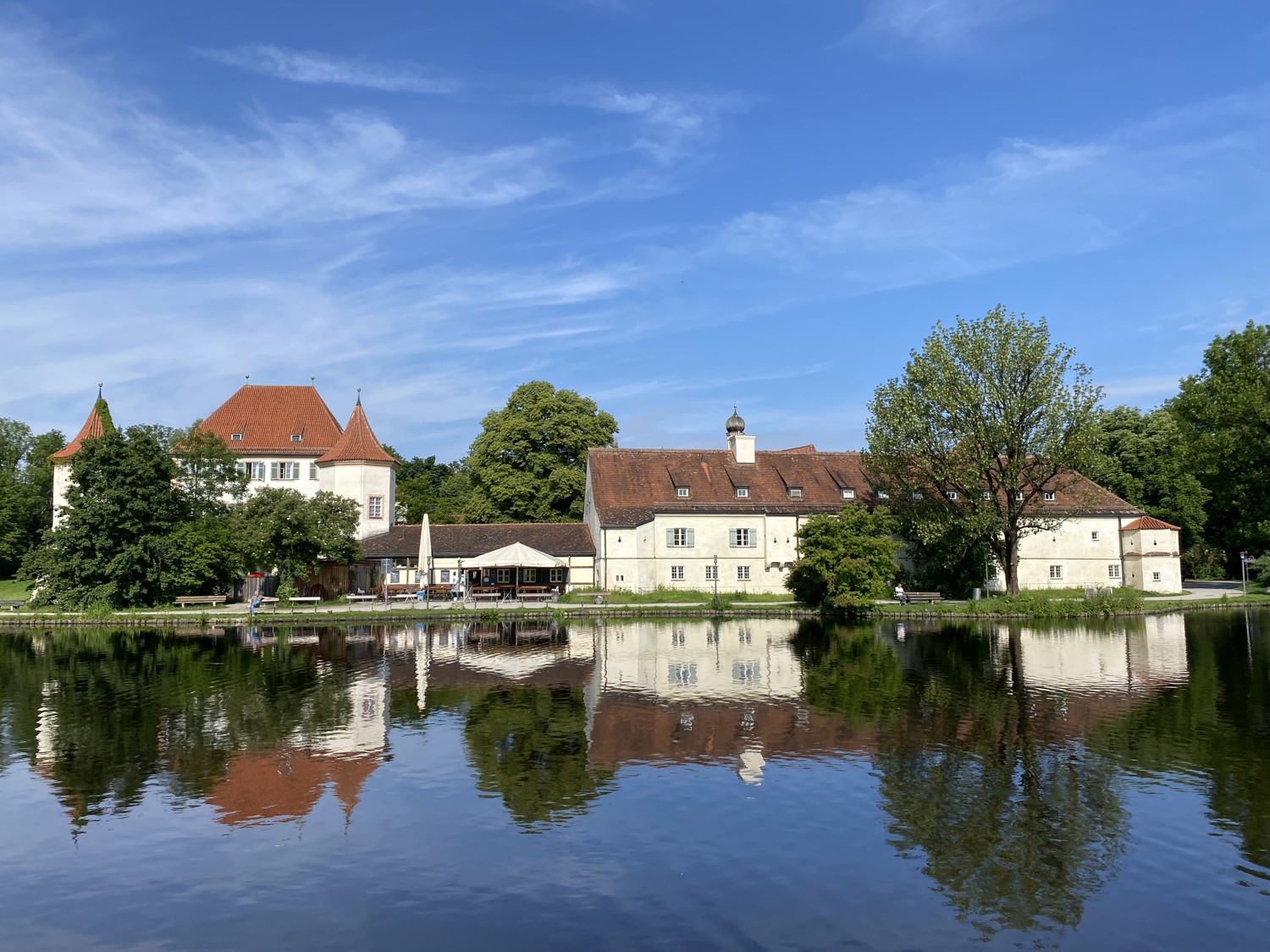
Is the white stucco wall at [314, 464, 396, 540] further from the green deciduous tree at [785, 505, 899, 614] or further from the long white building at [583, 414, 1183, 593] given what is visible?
the green deciduous tree at [785, 505, 899, 614]

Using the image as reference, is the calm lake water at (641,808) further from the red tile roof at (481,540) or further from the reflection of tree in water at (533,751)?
the red tile roof at (481,540)

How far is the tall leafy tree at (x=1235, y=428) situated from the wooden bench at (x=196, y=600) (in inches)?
2268

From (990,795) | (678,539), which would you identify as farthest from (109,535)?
(990,795)

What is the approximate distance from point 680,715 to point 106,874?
1183cm

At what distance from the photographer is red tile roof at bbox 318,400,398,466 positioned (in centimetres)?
5938

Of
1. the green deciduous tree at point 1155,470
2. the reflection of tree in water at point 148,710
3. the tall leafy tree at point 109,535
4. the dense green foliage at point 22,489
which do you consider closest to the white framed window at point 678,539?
the reflection of tree in water at point 148,710

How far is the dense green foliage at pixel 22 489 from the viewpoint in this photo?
71.3 metres

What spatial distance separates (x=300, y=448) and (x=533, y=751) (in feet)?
172

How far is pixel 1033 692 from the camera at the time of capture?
22938 millimetres

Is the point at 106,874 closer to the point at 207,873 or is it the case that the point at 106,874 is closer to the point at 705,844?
the point at 207,873

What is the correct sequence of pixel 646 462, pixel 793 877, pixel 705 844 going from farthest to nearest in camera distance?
pixel 646 462 → pixel 705 844 → pixel 793 877

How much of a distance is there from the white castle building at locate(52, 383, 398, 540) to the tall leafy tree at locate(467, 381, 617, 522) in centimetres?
645

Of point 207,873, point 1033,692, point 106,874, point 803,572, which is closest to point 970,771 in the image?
point 1033,692

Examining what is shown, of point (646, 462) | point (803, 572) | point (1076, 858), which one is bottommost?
point (1076, 858)
